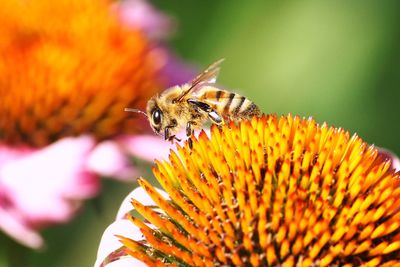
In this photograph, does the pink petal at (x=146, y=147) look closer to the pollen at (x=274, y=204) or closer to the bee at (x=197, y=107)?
the bee at (x=197, y=107)

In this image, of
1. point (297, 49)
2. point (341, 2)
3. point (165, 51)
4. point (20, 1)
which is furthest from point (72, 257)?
point (341, 2)

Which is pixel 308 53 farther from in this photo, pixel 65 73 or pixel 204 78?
pixel 204 78

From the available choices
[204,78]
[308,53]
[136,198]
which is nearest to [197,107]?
[204,78]

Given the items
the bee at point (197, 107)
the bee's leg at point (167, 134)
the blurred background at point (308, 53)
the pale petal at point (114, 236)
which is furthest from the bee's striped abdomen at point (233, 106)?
the blurred background at point (308, 53)

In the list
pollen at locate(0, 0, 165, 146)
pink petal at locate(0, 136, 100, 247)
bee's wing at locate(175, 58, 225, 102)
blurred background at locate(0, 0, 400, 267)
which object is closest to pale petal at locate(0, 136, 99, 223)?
pink petal at locate(0, 136, 100, 247)

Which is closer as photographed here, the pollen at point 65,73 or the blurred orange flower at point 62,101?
the blurred orange flower at point 62,101

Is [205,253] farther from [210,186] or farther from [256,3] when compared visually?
[256,3]
